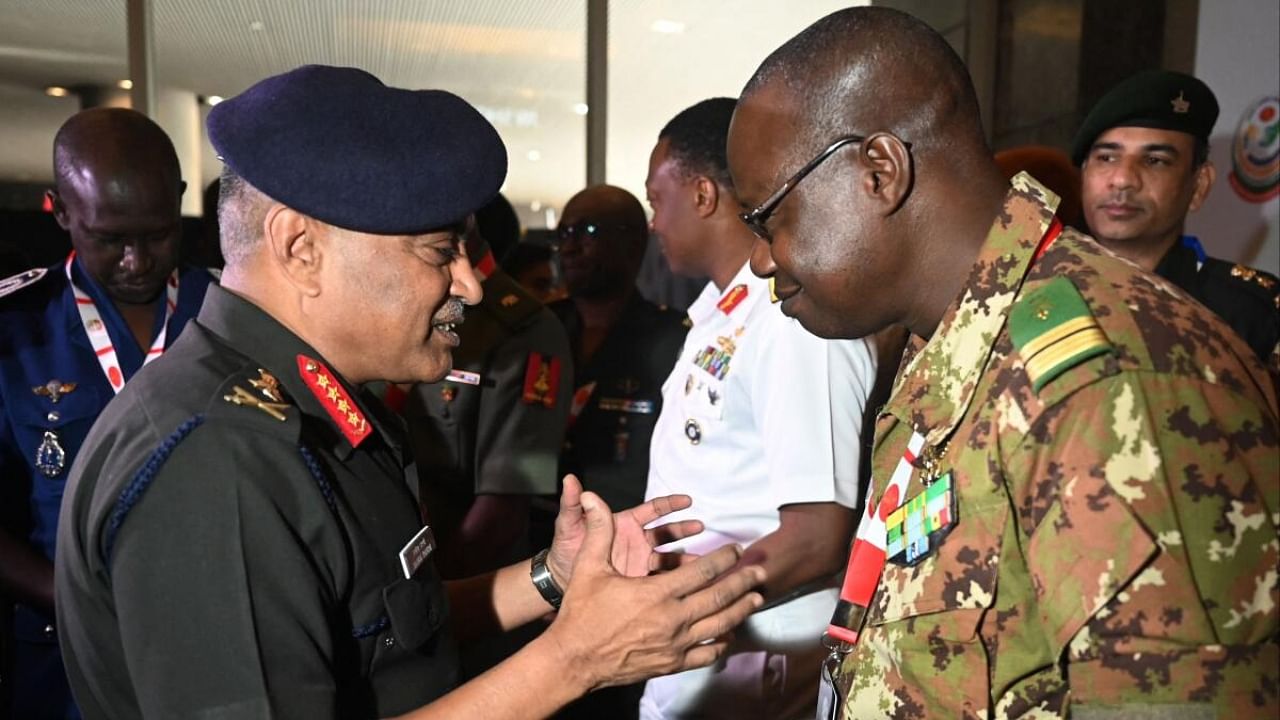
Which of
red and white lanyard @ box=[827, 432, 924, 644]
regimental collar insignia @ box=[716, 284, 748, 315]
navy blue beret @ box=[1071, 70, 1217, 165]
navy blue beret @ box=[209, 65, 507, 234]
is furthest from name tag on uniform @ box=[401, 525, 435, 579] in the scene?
navy blue beret @ box=[1071, 70, 1217, 165]

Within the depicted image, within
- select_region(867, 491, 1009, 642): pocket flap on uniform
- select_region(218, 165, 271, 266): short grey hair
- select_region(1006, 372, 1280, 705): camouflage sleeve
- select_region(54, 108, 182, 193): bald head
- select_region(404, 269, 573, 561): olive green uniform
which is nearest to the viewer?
select_region(1006, 372, 1280, 705): camouflage sleeve

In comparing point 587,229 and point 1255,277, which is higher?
point 587,229

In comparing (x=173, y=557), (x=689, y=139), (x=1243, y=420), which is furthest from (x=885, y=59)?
(x=689, y=139)

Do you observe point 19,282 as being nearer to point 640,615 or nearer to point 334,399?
point 334,399

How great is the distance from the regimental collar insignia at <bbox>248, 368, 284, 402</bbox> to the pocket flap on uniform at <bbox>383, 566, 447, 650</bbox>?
267 mm

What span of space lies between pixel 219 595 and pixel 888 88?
915mm

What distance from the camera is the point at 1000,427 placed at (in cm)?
97

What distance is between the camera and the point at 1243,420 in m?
0.89

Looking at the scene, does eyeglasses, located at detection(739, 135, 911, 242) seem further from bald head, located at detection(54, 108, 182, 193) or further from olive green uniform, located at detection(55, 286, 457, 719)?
bald head, located at detection(54, 108, 182, 193)

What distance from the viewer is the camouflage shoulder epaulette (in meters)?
0.91

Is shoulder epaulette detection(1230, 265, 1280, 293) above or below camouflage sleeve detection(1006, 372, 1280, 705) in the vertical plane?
above

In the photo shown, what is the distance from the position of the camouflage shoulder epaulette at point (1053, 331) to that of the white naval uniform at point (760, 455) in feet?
2.77

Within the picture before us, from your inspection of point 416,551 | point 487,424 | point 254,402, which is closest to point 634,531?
point 416,551

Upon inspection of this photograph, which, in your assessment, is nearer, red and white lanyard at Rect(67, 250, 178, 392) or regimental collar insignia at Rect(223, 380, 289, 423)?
regimental collar insignia at Rect(223, 380, 289, 423)
